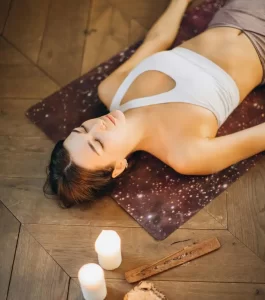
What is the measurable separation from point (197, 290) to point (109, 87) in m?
0.68

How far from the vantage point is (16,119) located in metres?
1.62

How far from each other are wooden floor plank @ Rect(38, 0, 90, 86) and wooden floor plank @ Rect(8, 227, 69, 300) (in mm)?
620

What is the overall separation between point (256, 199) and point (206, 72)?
A: 1.37ft

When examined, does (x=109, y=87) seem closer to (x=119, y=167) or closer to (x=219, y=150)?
(x=119, y=167)

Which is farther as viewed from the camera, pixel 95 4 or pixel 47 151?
pixel 95 4

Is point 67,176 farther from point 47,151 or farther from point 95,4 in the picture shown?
point 95,4

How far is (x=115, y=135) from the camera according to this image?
1.33m

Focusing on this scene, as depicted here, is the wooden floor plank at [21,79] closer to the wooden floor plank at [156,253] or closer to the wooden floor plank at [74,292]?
the wooden floor plank at [156,253]

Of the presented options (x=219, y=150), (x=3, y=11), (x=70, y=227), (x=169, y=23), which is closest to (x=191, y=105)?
(x=219, y=150)

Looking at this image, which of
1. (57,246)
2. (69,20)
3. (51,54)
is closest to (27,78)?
(51,54)

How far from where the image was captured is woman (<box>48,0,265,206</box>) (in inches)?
52.1

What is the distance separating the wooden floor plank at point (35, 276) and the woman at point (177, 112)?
0.17 metres

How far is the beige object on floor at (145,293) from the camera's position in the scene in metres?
1.28

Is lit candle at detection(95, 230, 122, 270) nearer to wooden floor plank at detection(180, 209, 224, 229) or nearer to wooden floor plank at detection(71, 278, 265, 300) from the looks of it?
wooden floor plank at detection(71, 278, 265, 300)
